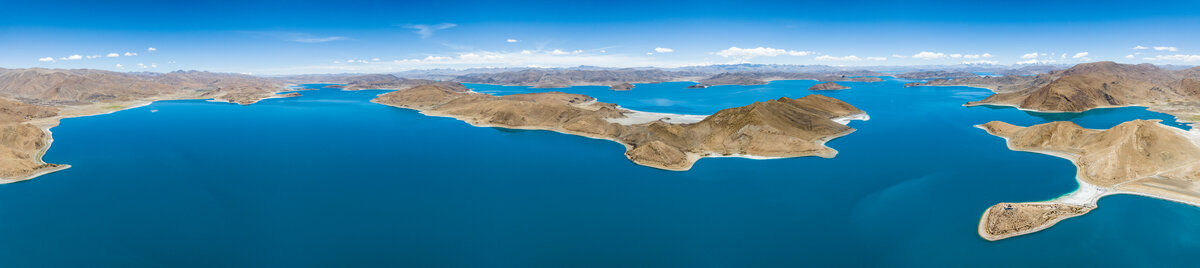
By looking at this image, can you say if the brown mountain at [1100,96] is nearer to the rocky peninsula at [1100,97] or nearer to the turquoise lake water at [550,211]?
the rocky peninsula at [1100,97]

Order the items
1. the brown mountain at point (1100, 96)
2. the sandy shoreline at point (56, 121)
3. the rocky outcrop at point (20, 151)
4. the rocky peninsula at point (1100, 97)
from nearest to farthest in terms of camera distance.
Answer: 1. the rocky outcrop at point (20, 151)
2. the sandy shoreline at point (56, 121)
3. the rocky peninsula at point (1100, 97)
4. the brown mountain at point (1100, 96)

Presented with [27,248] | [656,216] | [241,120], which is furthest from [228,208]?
[241,120]

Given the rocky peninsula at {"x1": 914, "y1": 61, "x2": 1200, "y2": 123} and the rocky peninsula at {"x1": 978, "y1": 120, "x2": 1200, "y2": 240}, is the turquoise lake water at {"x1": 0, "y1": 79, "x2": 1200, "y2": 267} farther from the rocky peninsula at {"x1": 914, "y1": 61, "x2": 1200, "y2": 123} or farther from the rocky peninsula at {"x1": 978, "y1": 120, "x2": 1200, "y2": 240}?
the rocky peninsula at {"x1": 914, "y1": 61, "x2": 1200, "y2": 123}

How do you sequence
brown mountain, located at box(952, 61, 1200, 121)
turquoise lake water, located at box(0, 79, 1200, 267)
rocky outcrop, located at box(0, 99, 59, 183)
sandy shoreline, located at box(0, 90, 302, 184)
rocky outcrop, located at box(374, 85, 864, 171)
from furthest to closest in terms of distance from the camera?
brown mountain, located at box(952, 61, 1200, 121) < rocky outcrop, located at box(374, 85, 864, 171) < sandy shoreline, located at box(0, 90, 302, 184) < rocky outcrop, located at box(0, 99, 59, 183) < turquoise lake water, located at box(0, 79, 1200, 267)

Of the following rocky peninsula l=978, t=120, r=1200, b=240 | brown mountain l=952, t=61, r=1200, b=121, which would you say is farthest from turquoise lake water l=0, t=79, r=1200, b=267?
brown mountain l=952, t=61, r=1200, b=121

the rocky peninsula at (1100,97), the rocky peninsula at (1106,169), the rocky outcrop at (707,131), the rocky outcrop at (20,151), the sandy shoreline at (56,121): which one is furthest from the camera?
the rocky peninsula at (1100,97)

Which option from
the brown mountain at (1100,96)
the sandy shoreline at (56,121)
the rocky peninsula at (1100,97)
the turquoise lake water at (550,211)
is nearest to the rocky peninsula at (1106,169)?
the turquoise lake water at (550,211)

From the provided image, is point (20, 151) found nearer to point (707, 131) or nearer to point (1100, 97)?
point (707, 131)

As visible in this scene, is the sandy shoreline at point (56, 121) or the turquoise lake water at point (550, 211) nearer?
the turquoise lake water at point (550, 211)
